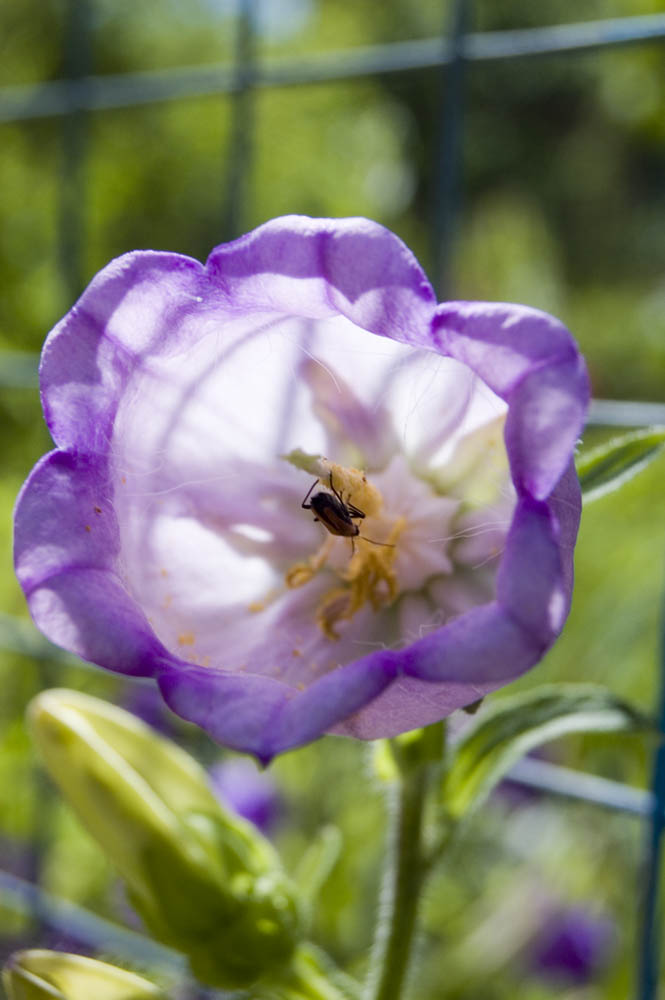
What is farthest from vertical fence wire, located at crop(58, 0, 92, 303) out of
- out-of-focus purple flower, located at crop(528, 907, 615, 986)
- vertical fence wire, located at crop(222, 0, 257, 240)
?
Answer: out-of-focus purple flower, located at crop(528, 907, 615, 986)

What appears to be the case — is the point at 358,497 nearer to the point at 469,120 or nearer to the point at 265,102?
the point at 265,102

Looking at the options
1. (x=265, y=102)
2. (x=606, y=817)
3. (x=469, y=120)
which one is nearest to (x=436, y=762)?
(x=606, y=817)

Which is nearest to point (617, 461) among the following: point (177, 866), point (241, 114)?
point (177, 866)

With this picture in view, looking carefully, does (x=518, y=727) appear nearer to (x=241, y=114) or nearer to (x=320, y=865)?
(x=320, y=865)

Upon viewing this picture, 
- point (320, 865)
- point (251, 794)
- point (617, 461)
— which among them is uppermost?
point (617, 461)

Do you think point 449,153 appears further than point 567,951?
No
